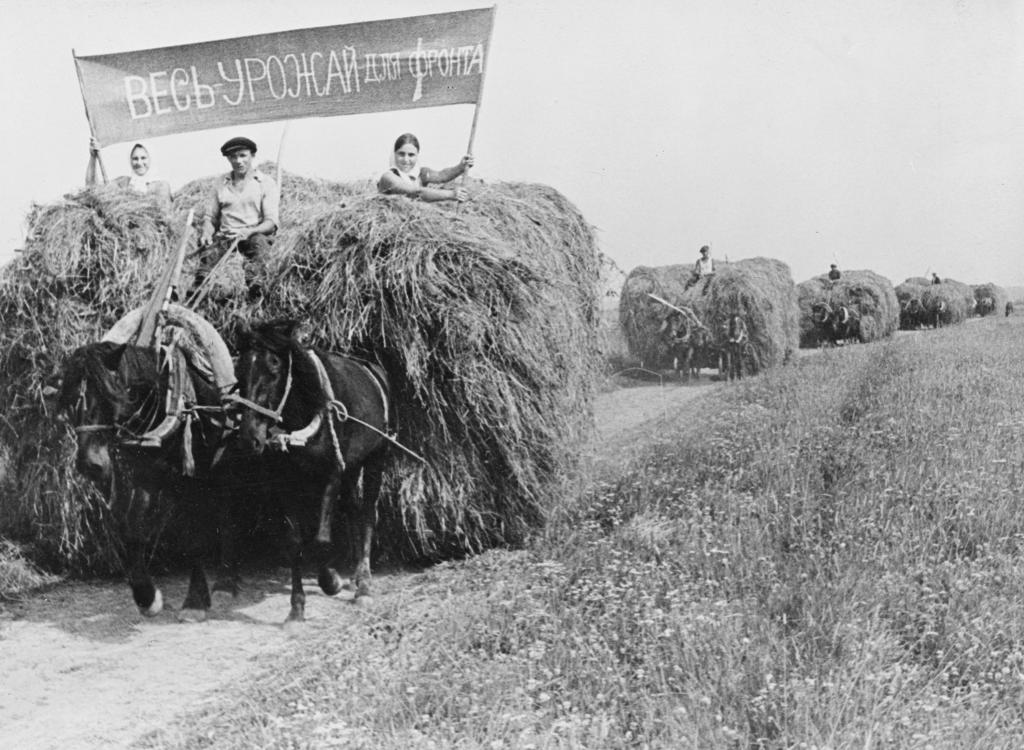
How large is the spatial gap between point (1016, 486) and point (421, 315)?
396cm

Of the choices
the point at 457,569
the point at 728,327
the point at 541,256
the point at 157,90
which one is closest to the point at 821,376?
the point at 728,327

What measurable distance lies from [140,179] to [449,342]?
11.4 feet

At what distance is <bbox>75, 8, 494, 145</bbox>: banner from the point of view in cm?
747

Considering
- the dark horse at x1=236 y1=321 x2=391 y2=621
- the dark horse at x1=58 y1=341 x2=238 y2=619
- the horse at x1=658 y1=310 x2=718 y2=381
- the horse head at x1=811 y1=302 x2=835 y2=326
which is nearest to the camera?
the dark horse at x1=58 y1=341 x2=238 y2=619

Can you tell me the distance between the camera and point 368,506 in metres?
6.25

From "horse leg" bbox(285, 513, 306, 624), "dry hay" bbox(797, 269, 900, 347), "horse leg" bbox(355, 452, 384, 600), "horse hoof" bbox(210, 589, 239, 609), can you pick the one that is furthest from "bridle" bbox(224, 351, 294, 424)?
"dry hay" bbox(797, 269, 900, 347)

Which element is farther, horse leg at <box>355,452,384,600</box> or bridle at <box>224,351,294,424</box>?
horse leg at <box>355,452,384,600</box>

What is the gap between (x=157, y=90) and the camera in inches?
296

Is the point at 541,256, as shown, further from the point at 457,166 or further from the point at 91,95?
the point at 91,95

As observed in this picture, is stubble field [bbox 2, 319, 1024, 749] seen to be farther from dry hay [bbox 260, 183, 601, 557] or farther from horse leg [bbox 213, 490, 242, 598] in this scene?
horse leg [bbox 213, 490, 242, 598]

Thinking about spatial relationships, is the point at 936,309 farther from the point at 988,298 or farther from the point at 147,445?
the point at 147,445

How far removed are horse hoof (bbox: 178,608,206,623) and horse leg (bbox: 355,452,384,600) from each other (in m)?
1.00

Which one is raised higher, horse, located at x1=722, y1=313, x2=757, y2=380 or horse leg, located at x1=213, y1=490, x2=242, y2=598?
horse leg, located at x1=213, y1=490, x2=242, y2=598

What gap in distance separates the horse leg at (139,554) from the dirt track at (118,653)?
0.13 metres
